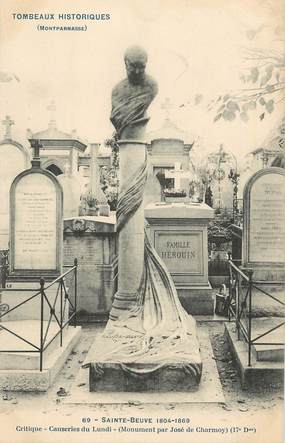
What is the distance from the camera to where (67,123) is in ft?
19.2

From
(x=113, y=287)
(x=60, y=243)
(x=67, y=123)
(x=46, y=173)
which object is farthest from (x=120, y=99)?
(x=113, y=287)

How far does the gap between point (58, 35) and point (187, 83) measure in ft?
4.53

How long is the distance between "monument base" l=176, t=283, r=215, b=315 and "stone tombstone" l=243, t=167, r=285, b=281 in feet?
4.91

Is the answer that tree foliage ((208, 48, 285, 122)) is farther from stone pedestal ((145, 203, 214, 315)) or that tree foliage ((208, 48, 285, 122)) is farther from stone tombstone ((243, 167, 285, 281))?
stone pedestal ((145, 203, 214, 315))

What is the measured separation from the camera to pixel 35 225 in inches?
238

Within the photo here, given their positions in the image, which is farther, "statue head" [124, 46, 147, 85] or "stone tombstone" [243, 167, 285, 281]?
"stone tombstone" [243, 167, 285, 281]

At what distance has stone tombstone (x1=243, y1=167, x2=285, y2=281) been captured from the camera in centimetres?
573

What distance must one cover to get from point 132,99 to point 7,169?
175 centimetres

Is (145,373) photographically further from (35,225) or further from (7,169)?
(7,169)

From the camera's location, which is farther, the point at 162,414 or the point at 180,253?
the point at 180,253

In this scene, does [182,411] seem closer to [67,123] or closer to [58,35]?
[67,123]

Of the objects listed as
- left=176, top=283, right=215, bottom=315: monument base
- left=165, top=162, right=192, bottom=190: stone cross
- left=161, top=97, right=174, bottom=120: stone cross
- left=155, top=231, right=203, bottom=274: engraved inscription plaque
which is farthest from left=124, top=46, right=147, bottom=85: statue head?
left=176, top=283, right=215, bottom=315: monument base

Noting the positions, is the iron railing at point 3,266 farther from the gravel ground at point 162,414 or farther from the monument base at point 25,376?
the gravel ground at point 162,414

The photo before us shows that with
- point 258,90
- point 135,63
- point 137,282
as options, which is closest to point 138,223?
point 137,282
